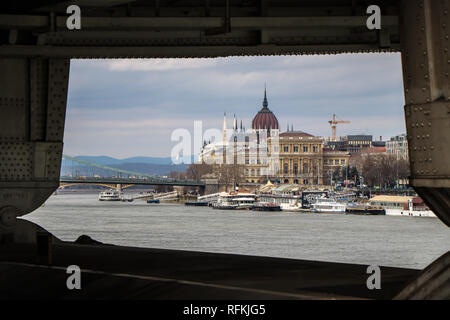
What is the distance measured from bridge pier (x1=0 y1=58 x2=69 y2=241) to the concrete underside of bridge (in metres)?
0.02

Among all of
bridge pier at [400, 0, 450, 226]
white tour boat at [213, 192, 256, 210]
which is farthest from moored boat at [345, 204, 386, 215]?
bridge pier at [400, 0, 450, 226]

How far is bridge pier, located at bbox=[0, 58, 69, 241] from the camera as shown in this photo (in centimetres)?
1827

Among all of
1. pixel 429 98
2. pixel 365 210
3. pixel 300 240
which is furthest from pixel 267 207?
pixel 429 98

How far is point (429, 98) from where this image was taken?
909cm

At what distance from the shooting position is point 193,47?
1741 centimetres

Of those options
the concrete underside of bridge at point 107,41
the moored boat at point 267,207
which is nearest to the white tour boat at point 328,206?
the moored boat at point 267,207

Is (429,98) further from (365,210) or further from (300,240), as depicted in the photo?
(365,210)

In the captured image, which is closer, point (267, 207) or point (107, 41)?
point (107, 41)

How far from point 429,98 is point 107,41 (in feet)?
33.6

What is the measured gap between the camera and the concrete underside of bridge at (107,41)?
1518cm

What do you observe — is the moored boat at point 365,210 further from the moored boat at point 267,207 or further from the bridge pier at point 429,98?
the bridge pier at point 429,98
